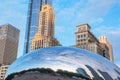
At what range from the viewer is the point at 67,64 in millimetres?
5543

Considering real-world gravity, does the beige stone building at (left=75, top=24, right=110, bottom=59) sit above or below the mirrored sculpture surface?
above

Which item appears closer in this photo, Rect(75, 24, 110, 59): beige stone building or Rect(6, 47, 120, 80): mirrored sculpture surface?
Rect(6, 47, 120, 80): mirrored sculpture surface

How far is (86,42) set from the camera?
10831 centimetres

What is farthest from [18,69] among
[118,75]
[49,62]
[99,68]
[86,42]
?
[86,42]

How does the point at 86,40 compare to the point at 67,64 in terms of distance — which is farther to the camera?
the point at 86,40

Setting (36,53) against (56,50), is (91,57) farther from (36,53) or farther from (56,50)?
(36,53)

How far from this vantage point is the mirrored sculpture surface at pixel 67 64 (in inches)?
216

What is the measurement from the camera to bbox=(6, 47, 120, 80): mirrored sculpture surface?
18.0 feet

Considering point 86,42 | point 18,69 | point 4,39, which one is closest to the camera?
point 18,69

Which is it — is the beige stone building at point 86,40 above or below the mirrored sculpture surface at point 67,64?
above

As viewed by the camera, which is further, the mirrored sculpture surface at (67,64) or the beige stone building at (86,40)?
the beige stone building at (86,40)

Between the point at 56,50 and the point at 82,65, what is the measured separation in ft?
2.28

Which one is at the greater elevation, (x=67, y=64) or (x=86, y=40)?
(x=86, y=40)

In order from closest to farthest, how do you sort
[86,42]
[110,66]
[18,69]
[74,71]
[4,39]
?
[74,71]
[18,69]
[110,66]
[86,42]
[4,39]
